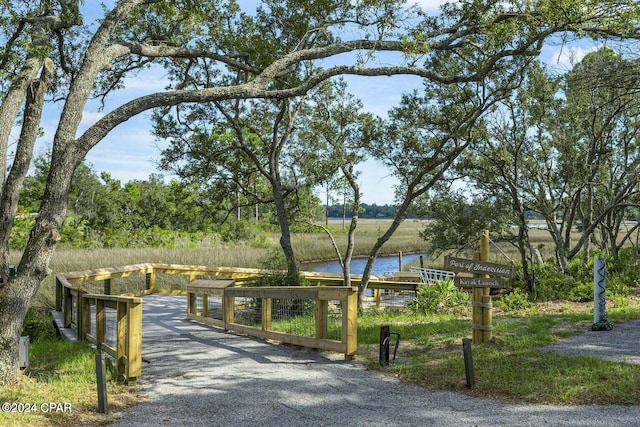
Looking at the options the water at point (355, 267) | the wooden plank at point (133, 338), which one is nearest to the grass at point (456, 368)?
the wooden plank at point (133, 338)

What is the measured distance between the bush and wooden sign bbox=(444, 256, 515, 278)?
4.14 metres

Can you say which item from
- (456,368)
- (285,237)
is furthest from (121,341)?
(285,237)

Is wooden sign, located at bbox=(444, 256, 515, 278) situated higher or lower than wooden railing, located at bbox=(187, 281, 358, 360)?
higher

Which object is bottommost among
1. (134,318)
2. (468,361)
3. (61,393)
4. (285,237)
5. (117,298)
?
(61,393)

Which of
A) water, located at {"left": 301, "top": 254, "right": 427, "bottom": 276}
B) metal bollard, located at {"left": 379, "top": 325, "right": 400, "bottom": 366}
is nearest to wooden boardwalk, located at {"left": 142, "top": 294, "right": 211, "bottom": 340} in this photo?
metal bollard, located at {"left": 379, "top": 325, "right": 400, "bottom": 366}

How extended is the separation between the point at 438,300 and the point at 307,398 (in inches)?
275

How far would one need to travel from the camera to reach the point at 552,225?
54.4ft

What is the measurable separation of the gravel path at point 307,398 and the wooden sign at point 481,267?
1151mm

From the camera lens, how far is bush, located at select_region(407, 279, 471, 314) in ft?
39.8

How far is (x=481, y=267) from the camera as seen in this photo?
7.78 m

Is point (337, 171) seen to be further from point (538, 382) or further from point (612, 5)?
point (538, 382)

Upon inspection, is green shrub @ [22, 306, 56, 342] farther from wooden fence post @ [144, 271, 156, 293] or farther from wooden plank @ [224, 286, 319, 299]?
wooden fence post @ [144, 271, 156, 293]

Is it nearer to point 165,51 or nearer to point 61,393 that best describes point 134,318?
point 61,393

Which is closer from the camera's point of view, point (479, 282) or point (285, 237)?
point (479, 282)
